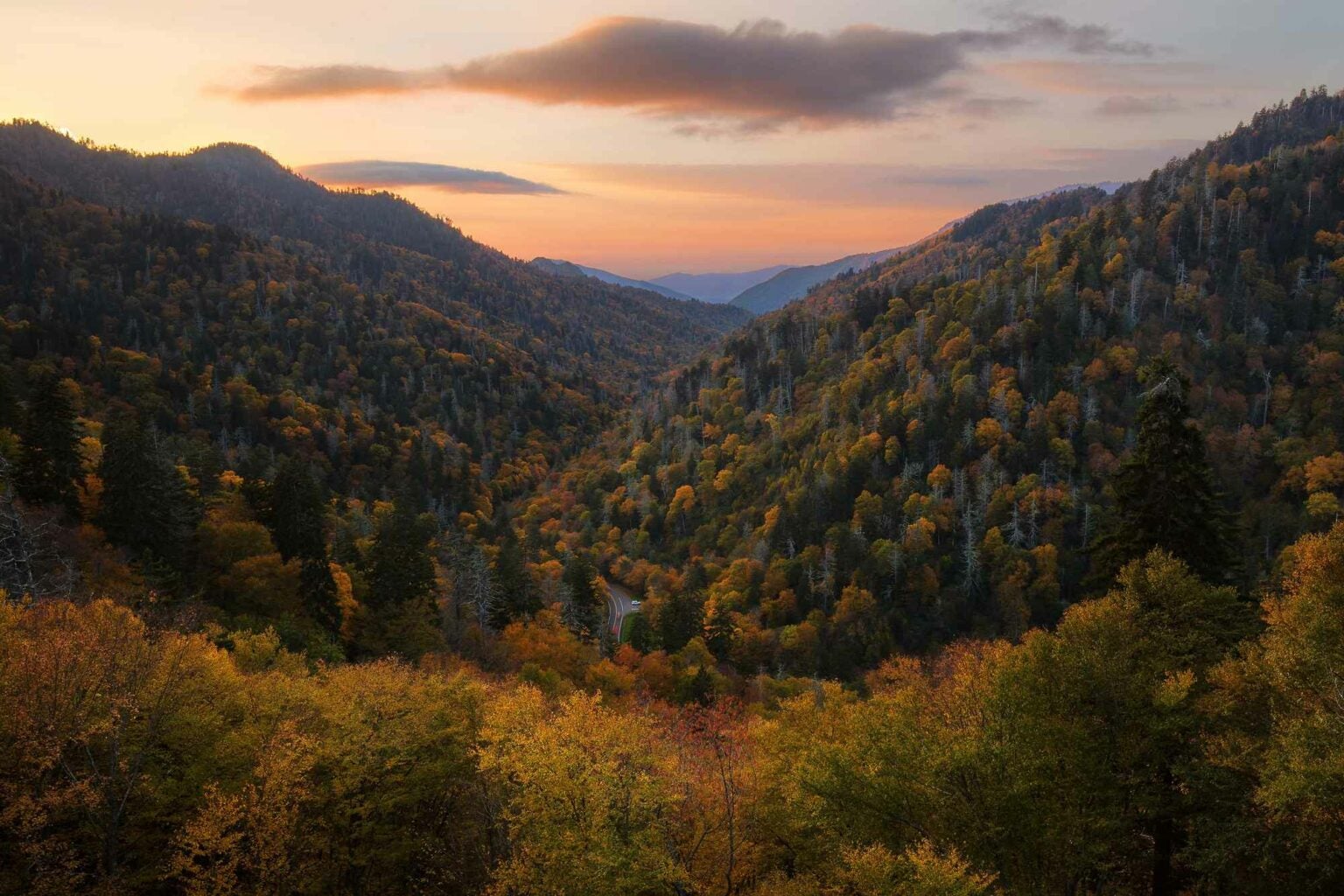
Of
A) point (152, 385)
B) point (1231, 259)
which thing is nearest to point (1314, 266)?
point (1231, 259)

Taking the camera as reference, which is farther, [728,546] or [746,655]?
[728,546]

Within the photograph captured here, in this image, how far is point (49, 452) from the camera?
54.3 metres

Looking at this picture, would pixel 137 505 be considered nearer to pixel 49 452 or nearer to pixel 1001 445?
pixel 49 452

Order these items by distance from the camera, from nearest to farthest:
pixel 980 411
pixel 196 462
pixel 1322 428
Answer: pixel 196 462 < pixel 1322 428 < pixel 980 411

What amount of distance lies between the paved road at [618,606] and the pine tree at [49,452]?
2867 inches

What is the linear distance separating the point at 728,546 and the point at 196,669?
433 ft

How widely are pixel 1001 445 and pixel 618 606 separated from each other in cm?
7568

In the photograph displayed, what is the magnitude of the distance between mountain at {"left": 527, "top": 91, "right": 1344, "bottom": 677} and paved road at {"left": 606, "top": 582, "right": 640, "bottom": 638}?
361cm

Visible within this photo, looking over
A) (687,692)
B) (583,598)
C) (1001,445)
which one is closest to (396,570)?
(687,692)

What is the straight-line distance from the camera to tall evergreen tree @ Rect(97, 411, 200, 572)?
180ft

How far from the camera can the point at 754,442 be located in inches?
7520

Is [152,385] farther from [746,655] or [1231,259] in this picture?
[1231,259]

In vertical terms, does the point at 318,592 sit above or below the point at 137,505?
below

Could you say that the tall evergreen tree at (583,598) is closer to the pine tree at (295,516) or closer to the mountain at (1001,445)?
the mountain at (1001,445)
